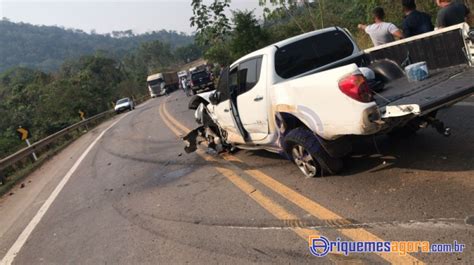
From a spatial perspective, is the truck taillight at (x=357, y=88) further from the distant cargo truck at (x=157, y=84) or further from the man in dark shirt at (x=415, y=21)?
the distant cargo truck at (x=157, y=84)

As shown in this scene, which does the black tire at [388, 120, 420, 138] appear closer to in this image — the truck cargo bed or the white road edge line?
the truck cargo bed

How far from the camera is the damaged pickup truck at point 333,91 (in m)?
4.54

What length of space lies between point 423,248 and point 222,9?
37070 millimetres

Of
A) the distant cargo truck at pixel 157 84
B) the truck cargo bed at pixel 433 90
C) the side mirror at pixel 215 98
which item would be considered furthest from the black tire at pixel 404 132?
the distant cargo truck at pixel 157 84

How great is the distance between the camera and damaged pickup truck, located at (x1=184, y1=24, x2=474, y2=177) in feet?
14.9

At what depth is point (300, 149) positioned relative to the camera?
19.1 ft

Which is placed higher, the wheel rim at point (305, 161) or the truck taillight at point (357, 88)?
the truck taillight at point (357, 88)


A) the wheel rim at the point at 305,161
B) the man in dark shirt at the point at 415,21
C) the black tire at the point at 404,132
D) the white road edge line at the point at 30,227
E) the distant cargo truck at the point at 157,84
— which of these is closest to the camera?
the wheel rim at the point at 305,161

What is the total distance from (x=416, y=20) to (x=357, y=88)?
3.49 metres

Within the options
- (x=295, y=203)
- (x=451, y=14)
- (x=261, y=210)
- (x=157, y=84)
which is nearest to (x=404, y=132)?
(x=451, y=14)

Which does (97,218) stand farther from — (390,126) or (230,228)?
(390,126)

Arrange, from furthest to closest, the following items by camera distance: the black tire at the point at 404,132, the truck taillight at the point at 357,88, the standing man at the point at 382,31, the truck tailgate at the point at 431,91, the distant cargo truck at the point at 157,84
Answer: the distant cargo truck at the point at 157,84 → the standing man at the point at 382,31 → the black tire at the point at 404,132 → the truck taillight at the point at 357,88 → the truck tailgate at the point at 431,91

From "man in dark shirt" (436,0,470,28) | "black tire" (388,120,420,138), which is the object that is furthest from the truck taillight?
"man in dark shirt" (436,0,470,28)

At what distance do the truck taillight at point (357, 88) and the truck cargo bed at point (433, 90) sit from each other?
0.25m
